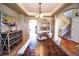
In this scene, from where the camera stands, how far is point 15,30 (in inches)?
99.7

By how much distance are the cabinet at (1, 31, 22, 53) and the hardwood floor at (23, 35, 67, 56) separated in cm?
26

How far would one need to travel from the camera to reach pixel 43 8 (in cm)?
254

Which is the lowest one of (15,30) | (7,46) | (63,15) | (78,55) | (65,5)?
(78,55)

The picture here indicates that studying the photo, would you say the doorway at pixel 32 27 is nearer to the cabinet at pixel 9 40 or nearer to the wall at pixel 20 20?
the wall at pixel 20 20

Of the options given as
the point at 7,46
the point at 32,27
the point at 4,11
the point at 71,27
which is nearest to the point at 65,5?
the point at 71,27

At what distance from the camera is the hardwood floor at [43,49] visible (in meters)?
2.48

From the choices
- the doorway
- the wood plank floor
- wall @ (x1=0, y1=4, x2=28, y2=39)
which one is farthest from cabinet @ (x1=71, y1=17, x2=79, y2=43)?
wall @ (x1=0, y1=4, x2=28, y2=39)

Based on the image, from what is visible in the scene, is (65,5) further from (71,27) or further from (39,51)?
(39,51)

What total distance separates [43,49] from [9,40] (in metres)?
0.63

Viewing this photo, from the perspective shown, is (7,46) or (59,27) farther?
(59,27)

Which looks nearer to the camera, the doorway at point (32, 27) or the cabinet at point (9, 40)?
the cabinet at point (9, 40)

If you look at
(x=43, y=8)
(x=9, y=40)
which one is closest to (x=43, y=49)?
(x=9, y=40)

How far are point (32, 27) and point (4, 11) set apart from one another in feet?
1.86

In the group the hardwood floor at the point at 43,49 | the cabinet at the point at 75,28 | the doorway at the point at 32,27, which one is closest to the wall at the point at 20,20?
the doorway at the point at 32,27
